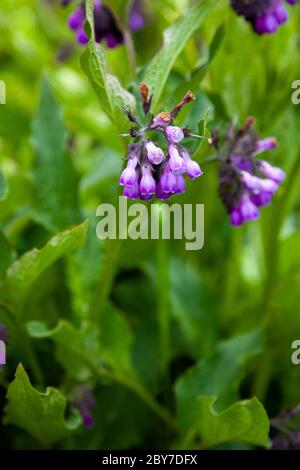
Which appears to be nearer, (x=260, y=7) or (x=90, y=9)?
(x=90, y=9)

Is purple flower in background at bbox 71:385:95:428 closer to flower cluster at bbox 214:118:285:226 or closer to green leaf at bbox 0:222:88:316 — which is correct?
green leaf at bbox 0:222:88:316

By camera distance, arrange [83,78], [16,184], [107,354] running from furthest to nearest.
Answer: [83,78]
[16,184]
[107,354]

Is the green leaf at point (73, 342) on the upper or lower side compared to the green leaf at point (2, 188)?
lower

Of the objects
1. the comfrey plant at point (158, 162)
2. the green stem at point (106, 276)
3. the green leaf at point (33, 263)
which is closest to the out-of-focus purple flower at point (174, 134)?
the comfrey plant at point (158, 162)

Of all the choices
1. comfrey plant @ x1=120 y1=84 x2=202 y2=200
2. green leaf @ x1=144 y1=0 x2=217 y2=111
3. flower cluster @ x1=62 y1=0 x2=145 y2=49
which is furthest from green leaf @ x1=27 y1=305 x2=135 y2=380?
flower cluster @ x1=62 y1=0 x2=145 y2=49

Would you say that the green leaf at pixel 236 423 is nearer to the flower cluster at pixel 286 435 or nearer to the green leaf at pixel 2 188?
the flower cluster at pixel 286 435

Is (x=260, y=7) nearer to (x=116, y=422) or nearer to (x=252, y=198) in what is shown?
(x=252, y=198)

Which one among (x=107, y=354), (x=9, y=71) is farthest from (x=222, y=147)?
(x=9, y=71)
